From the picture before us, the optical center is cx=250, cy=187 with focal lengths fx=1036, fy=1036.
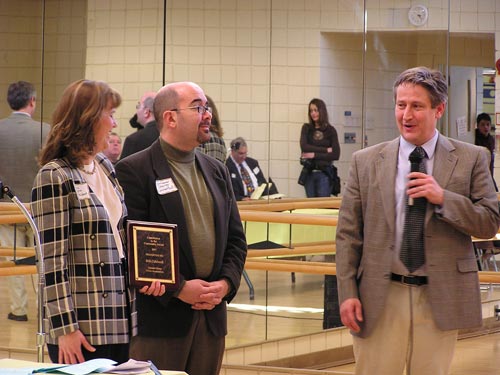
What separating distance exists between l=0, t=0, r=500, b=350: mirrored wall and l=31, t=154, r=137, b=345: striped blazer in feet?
10.5

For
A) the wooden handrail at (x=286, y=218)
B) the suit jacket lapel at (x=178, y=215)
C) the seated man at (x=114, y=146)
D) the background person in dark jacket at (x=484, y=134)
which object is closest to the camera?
the suit jacket lapel at (x=178, y=215)

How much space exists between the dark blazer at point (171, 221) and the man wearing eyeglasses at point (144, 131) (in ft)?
8.19

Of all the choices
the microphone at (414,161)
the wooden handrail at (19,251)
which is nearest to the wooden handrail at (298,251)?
the wooden handrail at (19,251)

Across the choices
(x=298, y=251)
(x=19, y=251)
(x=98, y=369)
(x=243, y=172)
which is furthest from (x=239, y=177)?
(x=98, y=369)

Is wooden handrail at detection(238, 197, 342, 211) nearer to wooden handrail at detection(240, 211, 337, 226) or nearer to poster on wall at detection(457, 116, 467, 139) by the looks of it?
wooden handrail at detection(240, 211, 337, 226)

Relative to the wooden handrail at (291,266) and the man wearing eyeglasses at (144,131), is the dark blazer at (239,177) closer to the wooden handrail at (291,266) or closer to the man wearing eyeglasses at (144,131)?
the man wearing eyeglasses at (144,131)

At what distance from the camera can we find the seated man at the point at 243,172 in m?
6.79

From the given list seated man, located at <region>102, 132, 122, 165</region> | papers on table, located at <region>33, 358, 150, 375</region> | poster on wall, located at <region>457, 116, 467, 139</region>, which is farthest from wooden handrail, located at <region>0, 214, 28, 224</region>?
poster on wall, located at <region>457, 116, 467, 139</region>

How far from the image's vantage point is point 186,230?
3744 millimetres

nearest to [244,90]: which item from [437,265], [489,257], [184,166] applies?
[489,257]

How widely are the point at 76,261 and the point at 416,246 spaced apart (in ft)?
3.80

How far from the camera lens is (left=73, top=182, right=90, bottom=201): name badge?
326cm

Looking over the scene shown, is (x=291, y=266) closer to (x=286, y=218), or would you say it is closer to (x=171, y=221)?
(x=286, y=218)

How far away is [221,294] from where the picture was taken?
3.75 metres
